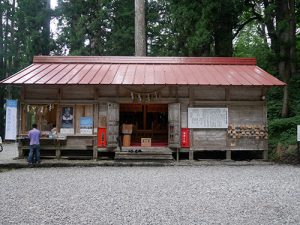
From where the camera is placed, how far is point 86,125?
12.3 meters

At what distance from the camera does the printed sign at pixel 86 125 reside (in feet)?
40.3

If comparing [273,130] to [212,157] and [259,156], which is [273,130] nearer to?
[259,156]

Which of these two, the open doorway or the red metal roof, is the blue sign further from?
the open doorway

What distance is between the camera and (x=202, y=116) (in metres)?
12.2

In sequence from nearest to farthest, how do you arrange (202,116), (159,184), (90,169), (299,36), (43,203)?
(43,203)
(159,184)
(90,169)
(202,116)
(299,36)

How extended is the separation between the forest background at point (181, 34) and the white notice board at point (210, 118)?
243 centimetres

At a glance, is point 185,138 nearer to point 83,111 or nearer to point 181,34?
point 83,111

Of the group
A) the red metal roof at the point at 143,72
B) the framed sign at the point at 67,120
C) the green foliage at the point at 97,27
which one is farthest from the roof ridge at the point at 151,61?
the green foliage at the point at 97,27

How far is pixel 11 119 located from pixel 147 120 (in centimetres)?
695

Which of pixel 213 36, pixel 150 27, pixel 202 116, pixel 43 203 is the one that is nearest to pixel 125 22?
pixel 150 27

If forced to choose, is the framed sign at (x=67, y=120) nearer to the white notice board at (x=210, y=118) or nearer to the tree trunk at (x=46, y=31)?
the white notice board at (x=210, y=118)

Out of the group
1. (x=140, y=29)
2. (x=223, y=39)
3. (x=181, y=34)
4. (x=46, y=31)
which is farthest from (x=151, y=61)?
(x=46, y=31)

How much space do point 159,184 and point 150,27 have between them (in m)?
18.8

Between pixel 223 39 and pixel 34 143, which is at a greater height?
pixel 223 39
